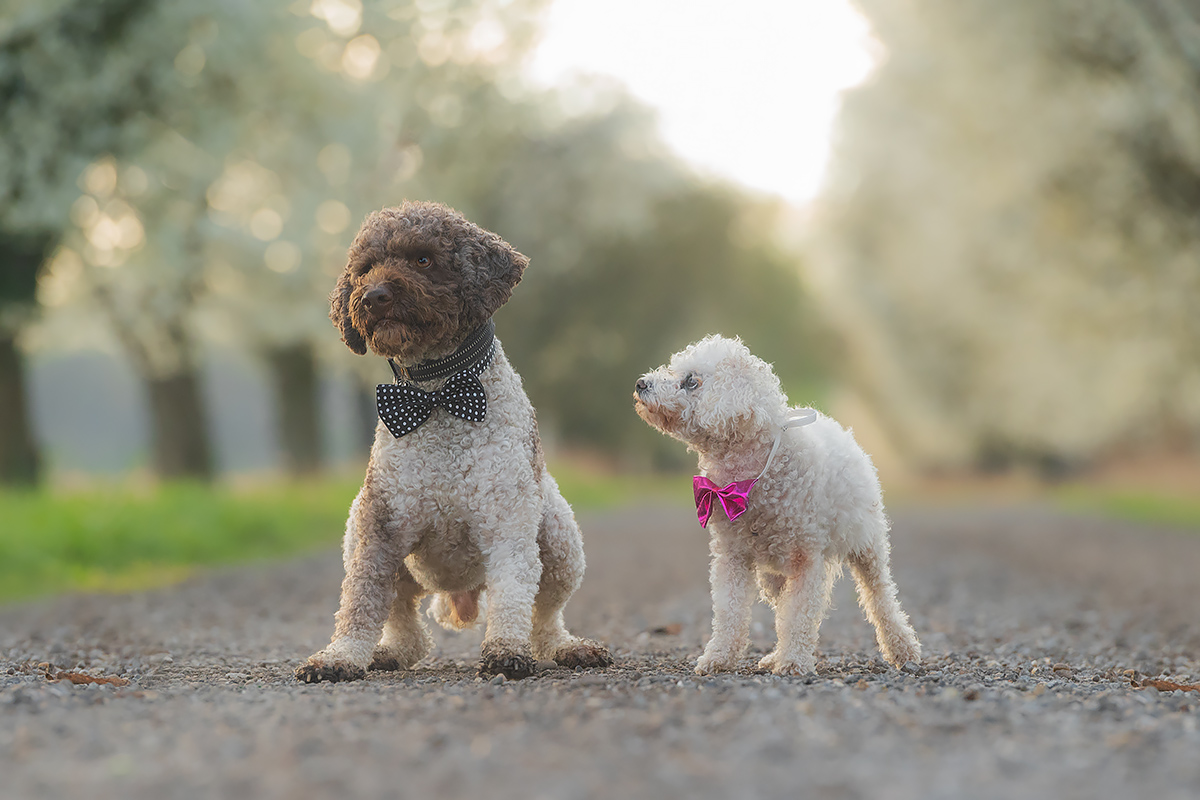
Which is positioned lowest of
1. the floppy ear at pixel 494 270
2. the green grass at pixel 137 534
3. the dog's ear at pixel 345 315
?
the green grass at pixel 137 534

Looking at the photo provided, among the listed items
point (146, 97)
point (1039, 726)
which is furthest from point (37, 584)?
point (1039, 726)

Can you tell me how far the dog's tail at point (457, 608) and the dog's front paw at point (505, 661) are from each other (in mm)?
866

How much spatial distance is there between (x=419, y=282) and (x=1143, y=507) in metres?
18.4

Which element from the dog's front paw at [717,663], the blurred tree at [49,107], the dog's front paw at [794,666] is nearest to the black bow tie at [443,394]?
the dog's front paw at [717,663]

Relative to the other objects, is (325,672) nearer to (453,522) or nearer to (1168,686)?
(453,522)

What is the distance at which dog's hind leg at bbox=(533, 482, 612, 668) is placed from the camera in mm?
4969

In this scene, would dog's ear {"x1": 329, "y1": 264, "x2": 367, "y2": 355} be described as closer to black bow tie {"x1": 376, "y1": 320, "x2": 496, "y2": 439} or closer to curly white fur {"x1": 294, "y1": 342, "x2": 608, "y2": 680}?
black bow tie {"x1": 376, "y1": 320, "x2": 496, "y2": 439}

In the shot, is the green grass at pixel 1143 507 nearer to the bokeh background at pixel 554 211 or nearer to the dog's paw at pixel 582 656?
the bokeh background at pixel 554 211

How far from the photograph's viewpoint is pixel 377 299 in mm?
4328

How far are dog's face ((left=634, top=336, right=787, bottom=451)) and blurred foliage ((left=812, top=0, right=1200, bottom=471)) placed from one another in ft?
34.1

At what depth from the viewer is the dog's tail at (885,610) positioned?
5.14m

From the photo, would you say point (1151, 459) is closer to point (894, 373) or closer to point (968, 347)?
point (968, 347)

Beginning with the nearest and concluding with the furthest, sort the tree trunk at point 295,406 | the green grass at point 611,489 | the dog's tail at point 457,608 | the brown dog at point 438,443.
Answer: the brown dog at point 438,443
the dog's tail at point 457,608
the tree trunk at point 295,406
the green grass at point 611,489

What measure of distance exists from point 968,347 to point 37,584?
77.3 feet
